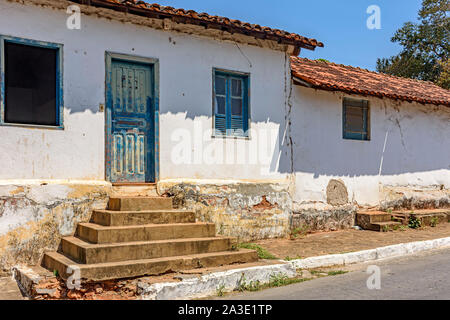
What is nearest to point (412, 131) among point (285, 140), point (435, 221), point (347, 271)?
point (435, 221)

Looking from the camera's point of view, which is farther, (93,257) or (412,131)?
(412,131)

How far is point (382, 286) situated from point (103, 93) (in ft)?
16.3

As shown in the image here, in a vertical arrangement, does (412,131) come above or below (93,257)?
above

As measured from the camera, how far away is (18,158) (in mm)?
6227

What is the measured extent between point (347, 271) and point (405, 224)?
4528 millimetres

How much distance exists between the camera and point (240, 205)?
26.7 ft

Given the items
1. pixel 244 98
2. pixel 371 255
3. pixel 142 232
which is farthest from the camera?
pixel 244 98

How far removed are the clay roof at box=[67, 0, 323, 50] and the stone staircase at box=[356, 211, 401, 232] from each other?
4.03 metres

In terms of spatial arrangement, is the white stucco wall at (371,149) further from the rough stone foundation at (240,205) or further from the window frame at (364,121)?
the rough stone foundation at (240,205)

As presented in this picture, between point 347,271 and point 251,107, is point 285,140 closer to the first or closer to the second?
point 251,107

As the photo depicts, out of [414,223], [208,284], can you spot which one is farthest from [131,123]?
[414,223]

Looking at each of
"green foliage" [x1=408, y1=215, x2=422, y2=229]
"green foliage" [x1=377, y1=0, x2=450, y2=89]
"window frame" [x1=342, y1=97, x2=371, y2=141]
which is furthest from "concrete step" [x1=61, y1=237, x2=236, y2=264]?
"green foliage" [x1=377, y1=0, x2=450, y2=89]

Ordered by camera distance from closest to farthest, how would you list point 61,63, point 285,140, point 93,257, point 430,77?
point 93,257 < point 61,63 < point 285,140 < point 430,77
